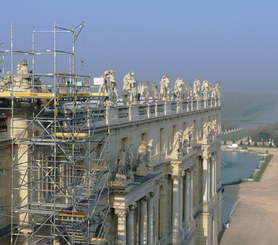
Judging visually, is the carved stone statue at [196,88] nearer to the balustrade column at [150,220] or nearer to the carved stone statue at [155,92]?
the carved stone statue at [155,92]

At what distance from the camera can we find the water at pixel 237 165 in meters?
109

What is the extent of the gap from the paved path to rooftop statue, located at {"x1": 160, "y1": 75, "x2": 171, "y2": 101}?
68.9 feet

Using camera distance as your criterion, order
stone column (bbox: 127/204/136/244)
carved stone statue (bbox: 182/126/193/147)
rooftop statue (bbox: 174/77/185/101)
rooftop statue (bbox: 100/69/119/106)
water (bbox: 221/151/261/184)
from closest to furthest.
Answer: stone column (bbox: 127/204/136/244), rooftop statue (bbox: 100/69/119/106), carved stone statue (bbox: 182/126/193/147), rooftop statue (bbox: 174/77/185/101), water (bbox: 221/151/261/184)

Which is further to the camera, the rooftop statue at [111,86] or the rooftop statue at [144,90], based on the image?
the rooftop statue at [144,90]

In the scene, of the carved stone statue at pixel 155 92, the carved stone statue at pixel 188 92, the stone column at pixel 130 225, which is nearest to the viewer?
the stone column at pixel 130 225

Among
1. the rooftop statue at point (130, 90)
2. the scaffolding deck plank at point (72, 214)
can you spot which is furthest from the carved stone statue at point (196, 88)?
the scaffolding deck plank at point (72, 214)

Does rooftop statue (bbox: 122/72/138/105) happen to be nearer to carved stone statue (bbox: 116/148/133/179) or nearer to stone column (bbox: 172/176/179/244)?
carved stone statue (bbox: 116/148/133/179)

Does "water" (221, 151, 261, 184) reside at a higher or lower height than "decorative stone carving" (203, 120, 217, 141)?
lower

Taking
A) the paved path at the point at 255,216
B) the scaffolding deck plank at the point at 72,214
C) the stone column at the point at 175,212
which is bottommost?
the paved path at the point at 255,216

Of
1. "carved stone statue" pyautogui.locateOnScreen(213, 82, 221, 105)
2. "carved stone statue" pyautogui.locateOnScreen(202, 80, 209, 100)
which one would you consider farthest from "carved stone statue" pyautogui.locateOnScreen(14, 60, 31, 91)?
"carved stone statue" pyautogui.locateOnScreen(213, 82, 221, 105)

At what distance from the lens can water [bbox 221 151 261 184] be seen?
108894 mm

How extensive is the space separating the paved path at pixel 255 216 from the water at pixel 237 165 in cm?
915

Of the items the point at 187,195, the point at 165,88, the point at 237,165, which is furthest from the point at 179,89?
the point at 237,165

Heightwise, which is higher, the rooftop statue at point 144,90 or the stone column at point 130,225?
the rooftop statue at point 144,90
